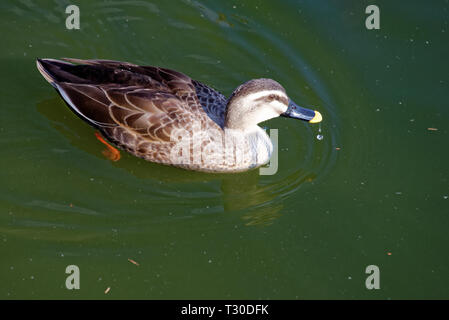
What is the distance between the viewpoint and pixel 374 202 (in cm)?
662

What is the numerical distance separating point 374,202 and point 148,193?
8.12 feet

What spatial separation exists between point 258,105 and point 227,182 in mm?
1012

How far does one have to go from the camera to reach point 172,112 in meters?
6.34

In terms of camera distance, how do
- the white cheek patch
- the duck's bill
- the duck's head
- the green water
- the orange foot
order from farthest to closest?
the orange foot → the duck's bill → the white cheek patch → the duck's head → the green water

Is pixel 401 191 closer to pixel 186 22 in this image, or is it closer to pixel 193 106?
pixel 193 106

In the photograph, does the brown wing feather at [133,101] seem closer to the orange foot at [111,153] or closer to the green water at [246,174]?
the orange foot at [111,153]

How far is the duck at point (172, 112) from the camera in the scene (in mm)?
6340

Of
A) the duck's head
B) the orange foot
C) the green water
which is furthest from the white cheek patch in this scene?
the orange foot

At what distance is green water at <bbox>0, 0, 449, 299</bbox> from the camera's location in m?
5.99

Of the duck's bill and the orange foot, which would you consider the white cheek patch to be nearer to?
the duck's bill

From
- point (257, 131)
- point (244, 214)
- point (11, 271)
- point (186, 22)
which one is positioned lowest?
point (11, 271)

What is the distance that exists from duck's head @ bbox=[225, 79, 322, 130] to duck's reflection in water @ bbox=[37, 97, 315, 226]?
0.66 m

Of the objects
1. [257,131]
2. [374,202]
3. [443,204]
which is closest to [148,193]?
[257,131]

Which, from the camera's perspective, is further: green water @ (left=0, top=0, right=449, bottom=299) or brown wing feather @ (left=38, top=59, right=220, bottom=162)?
brown wing feather @ (left=38, top=59, right=220, bottom=162)
